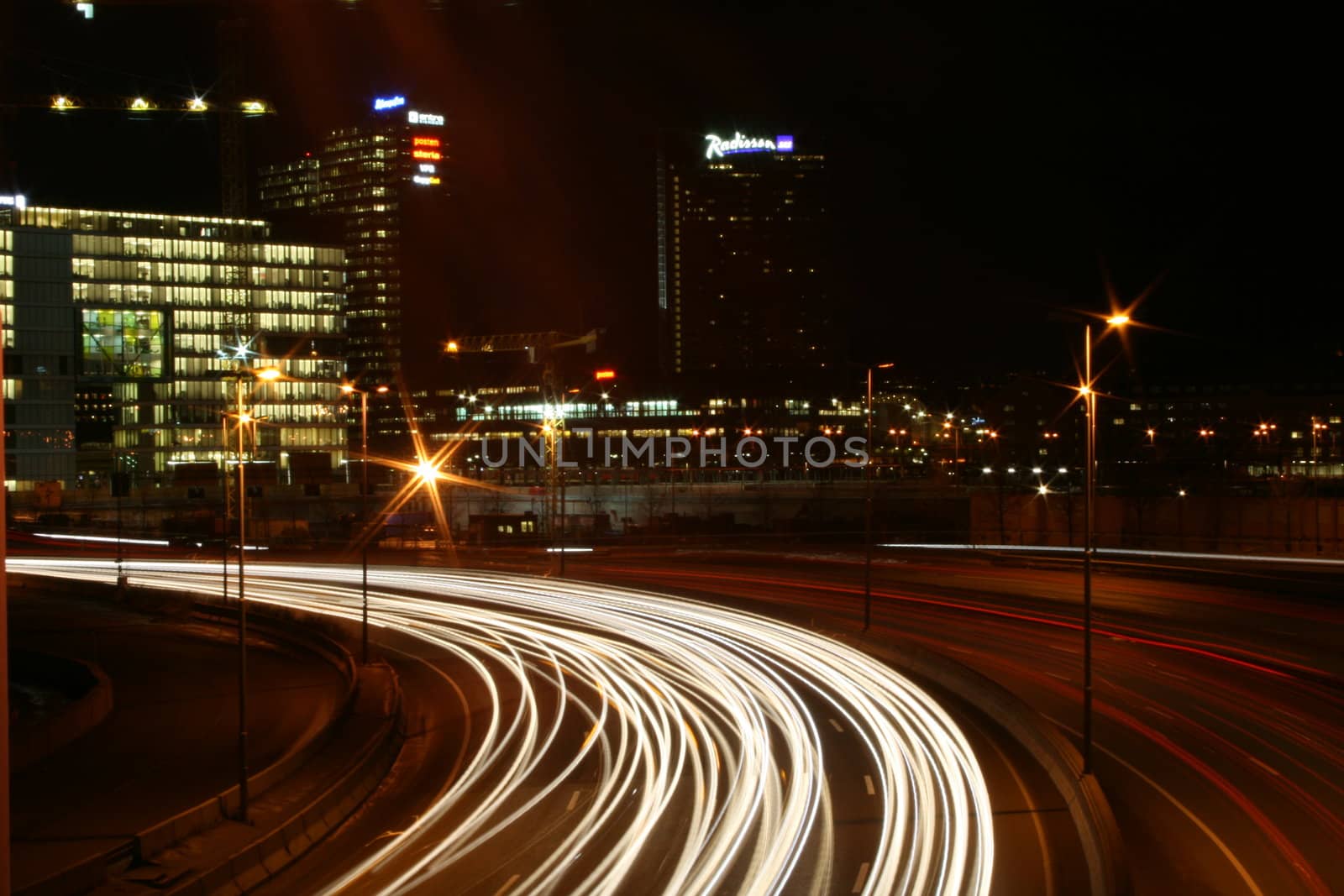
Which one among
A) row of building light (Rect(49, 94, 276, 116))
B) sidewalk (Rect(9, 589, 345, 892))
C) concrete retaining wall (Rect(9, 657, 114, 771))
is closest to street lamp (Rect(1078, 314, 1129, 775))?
sidewalk (Rect(9, 589, 345, 892))

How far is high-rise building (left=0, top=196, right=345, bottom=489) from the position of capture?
90125 millimetres

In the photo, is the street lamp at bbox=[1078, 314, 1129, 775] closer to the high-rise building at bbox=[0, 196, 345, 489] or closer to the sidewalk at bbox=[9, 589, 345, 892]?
the sidewalk at bbox=[9, 589, 345, 892]

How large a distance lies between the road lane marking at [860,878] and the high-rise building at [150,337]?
85384mm

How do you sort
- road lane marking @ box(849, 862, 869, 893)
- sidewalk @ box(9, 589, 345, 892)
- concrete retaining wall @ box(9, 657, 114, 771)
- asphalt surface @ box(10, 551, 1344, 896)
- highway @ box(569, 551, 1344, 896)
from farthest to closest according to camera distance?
concrete retaining wall @ box(9, 657, 114, 771) → sidewalk @ box(9, 589, 345, 892) → highway @ box(569, 551, 1344, 896) → asphalt surface @ box(10, 551, 1344, 896) → road lane marking @ box(849, 862, 869, 893)

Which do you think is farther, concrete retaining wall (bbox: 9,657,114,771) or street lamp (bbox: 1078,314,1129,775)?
concrete retaining wall (bbox: 9,657,114,771)

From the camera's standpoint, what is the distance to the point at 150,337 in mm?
97438

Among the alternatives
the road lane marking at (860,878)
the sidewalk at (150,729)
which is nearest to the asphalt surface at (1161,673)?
the road lane marking at (860,878)

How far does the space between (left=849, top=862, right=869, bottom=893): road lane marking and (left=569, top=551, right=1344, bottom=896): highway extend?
334 cm

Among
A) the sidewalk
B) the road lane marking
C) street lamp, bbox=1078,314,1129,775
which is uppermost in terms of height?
street lamp, bbox=1078,314,1129,775

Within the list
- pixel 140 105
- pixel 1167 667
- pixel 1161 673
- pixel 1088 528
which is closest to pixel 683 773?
pixel 1088 528

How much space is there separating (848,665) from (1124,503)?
3522 cm

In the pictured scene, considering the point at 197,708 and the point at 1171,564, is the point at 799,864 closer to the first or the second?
the point at 197,708

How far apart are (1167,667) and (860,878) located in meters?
16.8

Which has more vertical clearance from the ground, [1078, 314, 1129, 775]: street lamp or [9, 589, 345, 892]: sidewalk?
[1078, 314, 1129, 775]: street lamp
